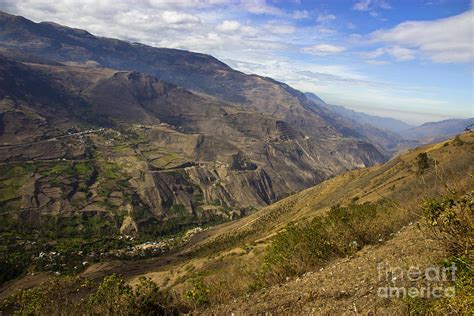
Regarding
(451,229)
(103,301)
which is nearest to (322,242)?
(451,229)

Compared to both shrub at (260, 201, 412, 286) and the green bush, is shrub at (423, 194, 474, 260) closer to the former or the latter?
shrub at (260, 201, 412, 286)

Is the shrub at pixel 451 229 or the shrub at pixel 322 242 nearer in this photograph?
the shrub at pixel 451 229

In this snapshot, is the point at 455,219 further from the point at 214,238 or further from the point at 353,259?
the point at 214,238

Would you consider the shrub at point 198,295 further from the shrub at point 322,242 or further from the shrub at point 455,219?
the shrub at point 455,219

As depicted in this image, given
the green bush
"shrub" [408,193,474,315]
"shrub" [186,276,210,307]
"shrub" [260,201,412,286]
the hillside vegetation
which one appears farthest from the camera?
"shrub" [260,201,412,286]

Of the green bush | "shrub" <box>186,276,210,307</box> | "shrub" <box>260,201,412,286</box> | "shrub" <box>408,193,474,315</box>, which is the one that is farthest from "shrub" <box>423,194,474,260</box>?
the green bush

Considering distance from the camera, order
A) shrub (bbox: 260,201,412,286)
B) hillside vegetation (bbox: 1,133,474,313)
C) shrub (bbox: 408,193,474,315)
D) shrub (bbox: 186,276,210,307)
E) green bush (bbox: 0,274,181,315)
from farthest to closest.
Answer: shrub (bbox: 260,201,412,286)
shrub (bbox: 186,276,210,307)
green bush (bbox: 0,274,181,315)
hillside vegetation (bbox: 1,133,474,313)
shrub (bbox: 408,193,474,315)

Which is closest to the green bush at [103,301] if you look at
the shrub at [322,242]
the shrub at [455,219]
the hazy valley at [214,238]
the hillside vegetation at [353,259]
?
the hazy valley at [214,238]

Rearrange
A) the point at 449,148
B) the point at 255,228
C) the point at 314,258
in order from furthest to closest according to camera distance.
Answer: the point at 255,228 < the point at 449,148 < the point at 314,258

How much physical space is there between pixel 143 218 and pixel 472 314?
16973 cm

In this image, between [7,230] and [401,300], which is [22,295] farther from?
[7,230]

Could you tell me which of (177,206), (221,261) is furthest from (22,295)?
(177,206)

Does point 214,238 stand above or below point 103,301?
below

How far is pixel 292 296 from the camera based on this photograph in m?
11.7
